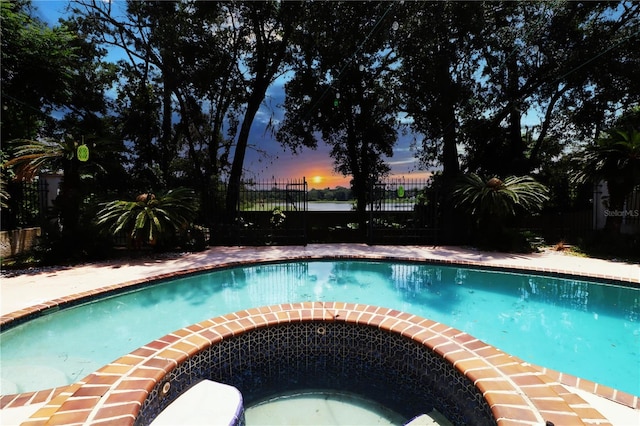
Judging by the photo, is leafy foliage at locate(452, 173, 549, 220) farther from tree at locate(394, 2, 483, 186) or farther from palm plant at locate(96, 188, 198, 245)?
palm plant at locate(96, 188, 198, 245)

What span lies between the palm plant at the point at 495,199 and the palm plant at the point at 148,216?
7584 mm

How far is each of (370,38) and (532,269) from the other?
337 inches

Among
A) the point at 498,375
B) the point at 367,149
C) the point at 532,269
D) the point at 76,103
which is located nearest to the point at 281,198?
the point at 367,149

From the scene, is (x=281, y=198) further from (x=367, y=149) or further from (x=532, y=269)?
(x=532, y=269)

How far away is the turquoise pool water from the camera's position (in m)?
3.18

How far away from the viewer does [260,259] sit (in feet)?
24.0

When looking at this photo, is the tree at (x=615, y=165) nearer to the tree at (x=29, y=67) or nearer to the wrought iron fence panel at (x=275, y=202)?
the wrought iron fence panel at (x=275, y=202)

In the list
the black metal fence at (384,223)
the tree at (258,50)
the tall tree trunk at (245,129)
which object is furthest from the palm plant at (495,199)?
the tall tree trunk at (245,129)

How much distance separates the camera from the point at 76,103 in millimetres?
10203

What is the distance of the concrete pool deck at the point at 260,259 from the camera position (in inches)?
88.3

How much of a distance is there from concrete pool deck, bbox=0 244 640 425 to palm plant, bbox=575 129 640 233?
6.96 ft

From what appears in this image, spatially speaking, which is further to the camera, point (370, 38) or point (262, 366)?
point (370, 38)

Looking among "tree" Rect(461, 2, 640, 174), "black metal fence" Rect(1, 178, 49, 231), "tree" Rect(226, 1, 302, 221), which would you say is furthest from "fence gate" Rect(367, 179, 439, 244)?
"black metal fence" Rect(1, 178, 49, 231)

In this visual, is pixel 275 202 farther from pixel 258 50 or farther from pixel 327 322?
pixel 327 322
